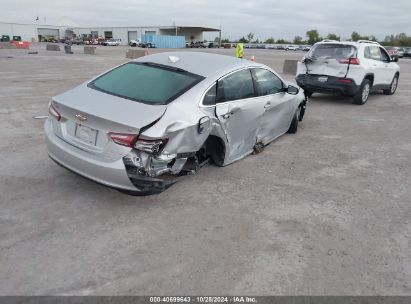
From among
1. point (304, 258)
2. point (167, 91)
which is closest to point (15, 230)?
point (167, 91)

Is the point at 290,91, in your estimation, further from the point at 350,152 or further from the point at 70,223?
the point at 70,223

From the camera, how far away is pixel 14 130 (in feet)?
22.2

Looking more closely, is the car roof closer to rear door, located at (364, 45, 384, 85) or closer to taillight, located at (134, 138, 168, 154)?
taillight, located at (134, 138, 168, 154)

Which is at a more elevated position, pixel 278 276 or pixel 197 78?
pixel 197 78

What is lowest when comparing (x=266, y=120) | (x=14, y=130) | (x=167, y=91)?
(x=14, y=130)

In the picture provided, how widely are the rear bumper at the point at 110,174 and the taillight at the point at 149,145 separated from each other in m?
0.23

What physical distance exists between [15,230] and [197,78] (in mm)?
2553

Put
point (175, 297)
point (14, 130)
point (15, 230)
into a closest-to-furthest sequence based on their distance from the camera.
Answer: point (175, 297), point (15, 230), point (14, 130)

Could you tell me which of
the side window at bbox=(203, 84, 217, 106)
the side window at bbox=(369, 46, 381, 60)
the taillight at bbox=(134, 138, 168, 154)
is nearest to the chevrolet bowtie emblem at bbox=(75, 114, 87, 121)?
the taillight at bbox=(134, 138, 168, 154)

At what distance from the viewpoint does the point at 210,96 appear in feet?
14.4

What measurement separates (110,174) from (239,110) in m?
2.05

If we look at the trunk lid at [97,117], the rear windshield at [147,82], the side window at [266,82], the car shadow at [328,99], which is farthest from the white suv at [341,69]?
the trunk lid at [97,117]

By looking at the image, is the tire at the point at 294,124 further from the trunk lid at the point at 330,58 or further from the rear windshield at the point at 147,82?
the trunk lid at the point at 330,58

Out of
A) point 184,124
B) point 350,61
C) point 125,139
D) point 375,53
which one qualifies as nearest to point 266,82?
point 184,124
